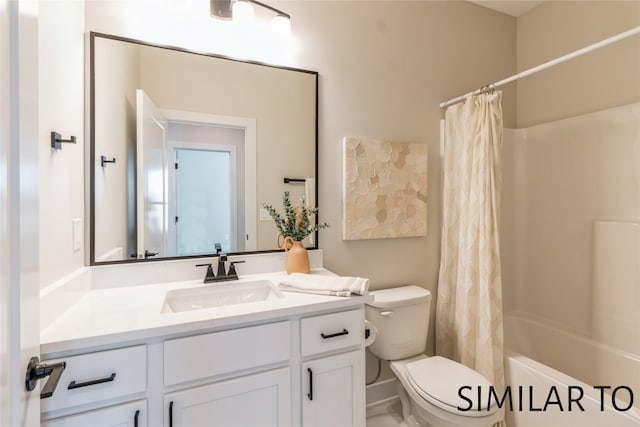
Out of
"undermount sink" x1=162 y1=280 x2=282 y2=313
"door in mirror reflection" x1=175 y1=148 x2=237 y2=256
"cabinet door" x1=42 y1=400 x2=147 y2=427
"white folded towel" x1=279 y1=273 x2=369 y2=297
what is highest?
"door in mirror reflection" x1=175 y1=148 x2=237 y2=256

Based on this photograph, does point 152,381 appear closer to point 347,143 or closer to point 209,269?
point 209,269

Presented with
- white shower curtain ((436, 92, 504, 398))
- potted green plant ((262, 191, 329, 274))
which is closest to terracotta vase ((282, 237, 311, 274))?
potted green plant ((262, 191, 329, 274))

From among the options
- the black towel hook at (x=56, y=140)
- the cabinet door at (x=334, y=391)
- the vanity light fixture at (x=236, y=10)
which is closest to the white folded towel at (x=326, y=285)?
the cabinet door at (x=334, y=391)

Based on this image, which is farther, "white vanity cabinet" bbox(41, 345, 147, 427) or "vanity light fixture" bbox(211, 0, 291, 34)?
"vanity light fixture" bbox(211, 0, 291, 34)

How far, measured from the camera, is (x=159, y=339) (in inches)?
37.8

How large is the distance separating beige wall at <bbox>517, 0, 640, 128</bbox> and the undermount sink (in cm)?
229

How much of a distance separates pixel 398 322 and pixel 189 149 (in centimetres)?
139

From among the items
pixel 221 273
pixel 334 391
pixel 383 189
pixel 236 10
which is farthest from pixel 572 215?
pixel 236 10

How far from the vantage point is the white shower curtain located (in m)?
1.65

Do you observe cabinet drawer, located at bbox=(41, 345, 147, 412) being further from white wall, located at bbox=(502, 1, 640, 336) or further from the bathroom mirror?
white wall, located at bbox=(502, 1, 640, 336)

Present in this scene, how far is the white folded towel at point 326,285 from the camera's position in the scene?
1255 mm

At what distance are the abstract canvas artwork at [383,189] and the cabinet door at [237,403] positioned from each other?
91cm

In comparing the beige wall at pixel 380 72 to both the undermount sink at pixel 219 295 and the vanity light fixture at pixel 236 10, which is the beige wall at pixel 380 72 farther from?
the undermount sink at pixel 219 295

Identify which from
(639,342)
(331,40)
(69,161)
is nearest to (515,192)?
(639,342)
